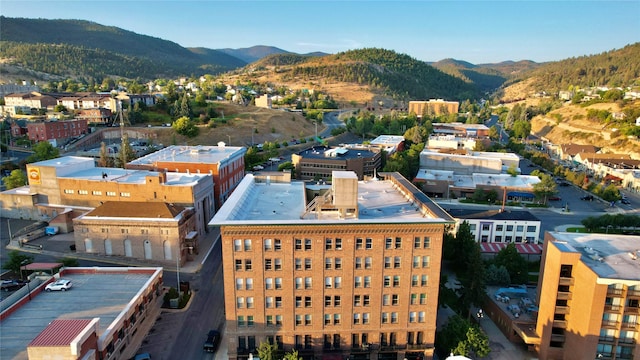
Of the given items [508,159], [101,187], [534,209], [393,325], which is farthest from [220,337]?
[508,159]

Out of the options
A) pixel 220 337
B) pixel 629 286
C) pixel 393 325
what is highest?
pixel 629 286

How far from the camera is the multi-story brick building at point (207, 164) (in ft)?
241

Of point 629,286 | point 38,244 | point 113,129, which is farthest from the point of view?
point 113,129

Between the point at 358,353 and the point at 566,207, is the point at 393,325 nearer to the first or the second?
the point at 358,353

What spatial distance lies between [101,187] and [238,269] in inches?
1654

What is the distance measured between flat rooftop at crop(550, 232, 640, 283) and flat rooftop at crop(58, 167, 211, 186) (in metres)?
52.5

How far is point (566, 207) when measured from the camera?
8969cm

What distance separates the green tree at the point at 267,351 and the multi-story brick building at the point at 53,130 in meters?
120

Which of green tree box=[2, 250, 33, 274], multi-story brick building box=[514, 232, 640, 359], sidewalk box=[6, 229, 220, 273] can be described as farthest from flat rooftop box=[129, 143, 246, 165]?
multi-story brick building box=[514, 232, 640, 359]

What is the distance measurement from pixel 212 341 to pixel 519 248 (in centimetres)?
5115

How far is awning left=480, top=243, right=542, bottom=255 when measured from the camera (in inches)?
2482

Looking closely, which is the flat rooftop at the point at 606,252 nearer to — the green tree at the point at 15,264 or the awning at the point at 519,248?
the awning at the point at 519,248

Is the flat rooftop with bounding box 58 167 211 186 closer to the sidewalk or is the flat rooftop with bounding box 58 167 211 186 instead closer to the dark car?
the sidewalk

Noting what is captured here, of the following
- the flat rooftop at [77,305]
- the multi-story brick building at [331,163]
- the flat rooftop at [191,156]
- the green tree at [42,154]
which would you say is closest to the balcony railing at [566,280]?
the flat rooftop at [77,305]
